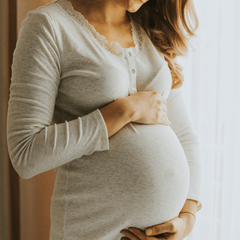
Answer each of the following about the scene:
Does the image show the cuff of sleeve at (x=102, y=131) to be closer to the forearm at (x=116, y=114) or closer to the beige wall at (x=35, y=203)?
the forearm at (x=116, y=114)

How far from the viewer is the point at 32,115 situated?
71 cm

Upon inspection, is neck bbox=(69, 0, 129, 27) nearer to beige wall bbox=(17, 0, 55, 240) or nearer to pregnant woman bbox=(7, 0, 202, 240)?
pregnant woman bbox=(7, 0, 202, 240)

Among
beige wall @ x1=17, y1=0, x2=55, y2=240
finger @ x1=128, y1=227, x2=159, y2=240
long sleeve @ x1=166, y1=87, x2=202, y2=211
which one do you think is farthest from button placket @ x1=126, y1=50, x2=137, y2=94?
beige wall @ x1=17, y1=0, x2=55, y2=240

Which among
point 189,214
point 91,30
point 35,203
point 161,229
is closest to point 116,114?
point 91,30

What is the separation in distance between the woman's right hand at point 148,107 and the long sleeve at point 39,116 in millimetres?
137

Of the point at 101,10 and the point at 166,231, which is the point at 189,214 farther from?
the point at 101,10

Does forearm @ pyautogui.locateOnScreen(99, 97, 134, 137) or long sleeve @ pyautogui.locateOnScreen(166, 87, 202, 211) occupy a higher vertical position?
forearm @ pyautogui.locateOnScreen(99, 97, 134, 137)

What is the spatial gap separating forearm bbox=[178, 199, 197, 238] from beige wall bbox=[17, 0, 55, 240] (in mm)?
820

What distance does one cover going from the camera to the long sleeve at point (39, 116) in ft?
2.34

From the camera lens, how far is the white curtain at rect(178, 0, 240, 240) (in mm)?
Answer: 1264

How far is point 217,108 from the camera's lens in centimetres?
134

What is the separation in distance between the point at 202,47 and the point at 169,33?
1.08ft

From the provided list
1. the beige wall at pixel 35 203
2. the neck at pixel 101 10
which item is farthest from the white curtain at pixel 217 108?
the beige wall at pixel 35 203

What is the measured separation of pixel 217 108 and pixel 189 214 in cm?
57
